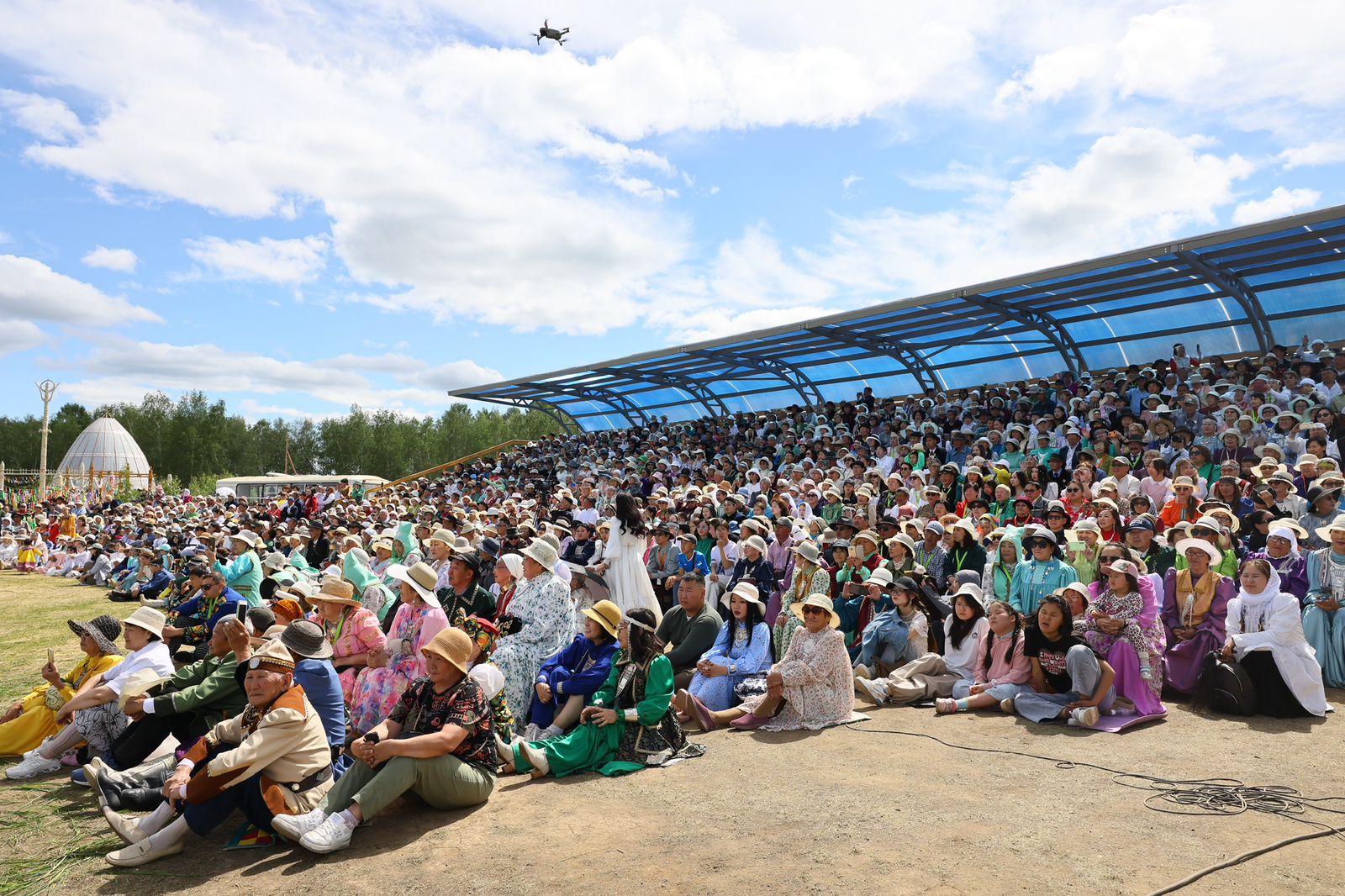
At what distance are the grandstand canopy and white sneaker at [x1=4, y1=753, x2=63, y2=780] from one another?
1444cm

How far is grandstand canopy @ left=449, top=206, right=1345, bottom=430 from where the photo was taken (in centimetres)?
1397

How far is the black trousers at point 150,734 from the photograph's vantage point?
5492mm

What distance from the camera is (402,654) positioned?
644cm

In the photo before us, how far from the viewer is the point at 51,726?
6316mm

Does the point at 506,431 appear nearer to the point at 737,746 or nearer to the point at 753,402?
the point at 753,402

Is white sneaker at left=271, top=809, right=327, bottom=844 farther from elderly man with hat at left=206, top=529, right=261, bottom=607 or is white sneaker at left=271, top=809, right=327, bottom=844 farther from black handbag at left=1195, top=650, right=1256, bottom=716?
elderly man with hat at left=206, top=529, right=261, bottom=607

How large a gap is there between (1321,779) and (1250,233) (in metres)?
10.2

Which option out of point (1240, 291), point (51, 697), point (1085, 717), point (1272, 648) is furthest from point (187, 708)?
point (1240, 291)

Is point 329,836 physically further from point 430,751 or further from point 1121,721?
point 1121,721

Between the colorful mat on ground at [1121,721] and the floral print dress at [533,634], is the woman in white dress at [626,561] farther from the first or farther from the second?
the colorful mat on ground at [1121,721]

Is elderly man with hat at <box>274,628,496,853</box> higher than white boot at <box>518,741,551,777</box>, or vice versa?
elderly man with hat at <box>274,628,496,853</box>

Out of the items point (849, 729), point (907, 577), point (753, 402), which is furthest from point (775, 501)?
point (753, 402)

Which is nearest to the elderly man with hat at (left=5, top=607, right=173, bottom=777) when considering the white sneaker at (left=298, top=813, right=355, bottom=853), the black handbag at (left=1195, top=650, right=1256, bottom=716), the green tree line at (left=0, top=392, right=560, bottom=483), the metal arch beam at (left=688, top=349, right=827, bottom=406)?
the white sneaker at (left=298, top=813, right=355, bottom=853)

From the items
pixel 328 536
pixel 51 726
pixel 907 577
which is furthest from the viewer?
pixel 328 536
